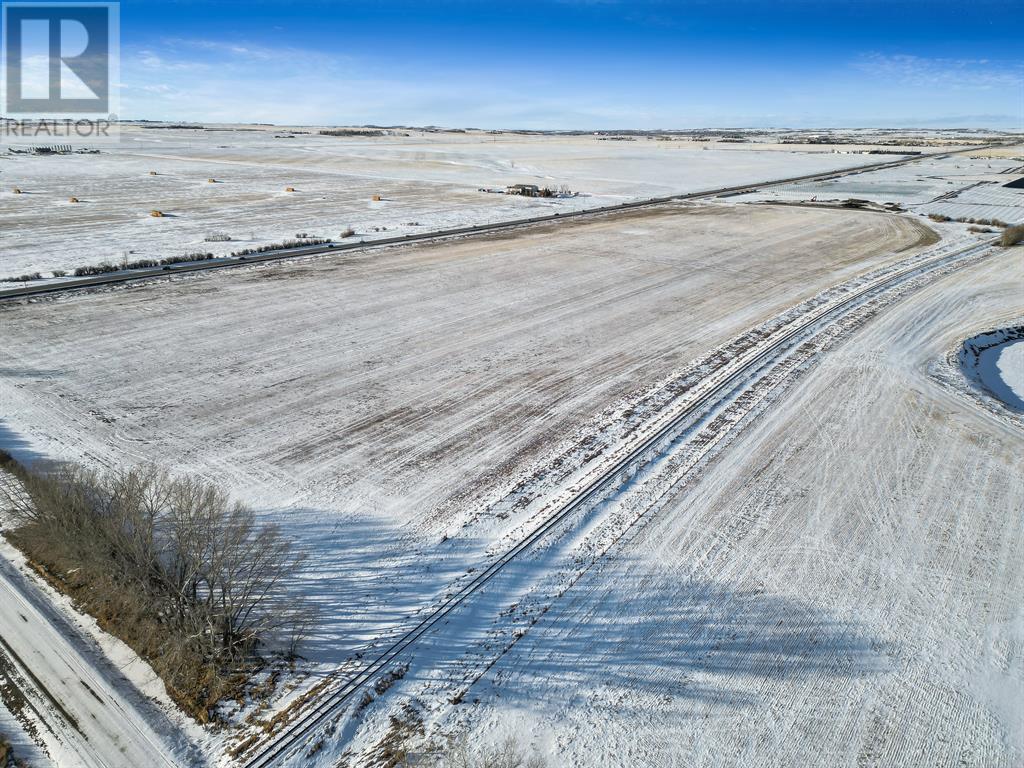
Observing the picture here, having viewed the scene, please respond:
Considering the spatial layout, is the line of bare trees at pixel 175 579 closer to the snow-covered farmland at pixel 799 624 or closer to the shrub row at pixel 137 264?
the snow-covered farmland at pixel 799 624

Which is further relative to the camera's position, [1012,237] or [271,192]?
[271,192]

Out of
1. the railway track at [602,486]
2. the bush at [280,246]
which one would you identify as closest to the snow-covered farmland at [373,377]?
the railway track at [602,486]

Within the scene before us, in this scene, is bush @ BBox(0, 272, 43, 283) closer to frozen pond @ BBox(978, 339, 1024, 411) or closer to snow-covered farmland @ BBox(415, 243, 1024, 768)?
snow-covered farmland @ BBox(415, 243, 1024, 768)

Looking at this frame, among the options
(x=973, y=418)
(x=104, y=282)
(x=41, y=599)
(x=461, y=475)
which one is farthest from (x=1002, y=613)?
(x=104, y=282)

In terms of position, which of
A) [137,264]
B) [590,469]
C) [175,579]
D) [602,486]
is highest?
[137,264]

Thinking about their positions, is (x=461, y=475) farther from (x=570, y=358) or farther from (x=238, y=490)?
(x=570, y=358)

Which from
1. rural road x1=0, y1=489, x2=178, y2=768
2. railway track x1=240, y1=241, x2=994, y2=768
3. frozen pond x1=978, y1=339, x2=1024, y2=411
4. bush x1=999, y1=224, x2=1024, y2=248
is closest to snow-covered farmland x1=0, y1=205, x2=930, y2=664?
railway track x1=240, y1=241, x2=994, y2=768

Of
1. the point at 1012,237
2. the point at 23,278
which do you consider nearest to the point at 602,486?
the point at 23,278

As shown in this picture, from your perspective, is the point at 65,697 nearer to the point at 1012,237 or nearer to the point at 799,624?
the point at 799,624
